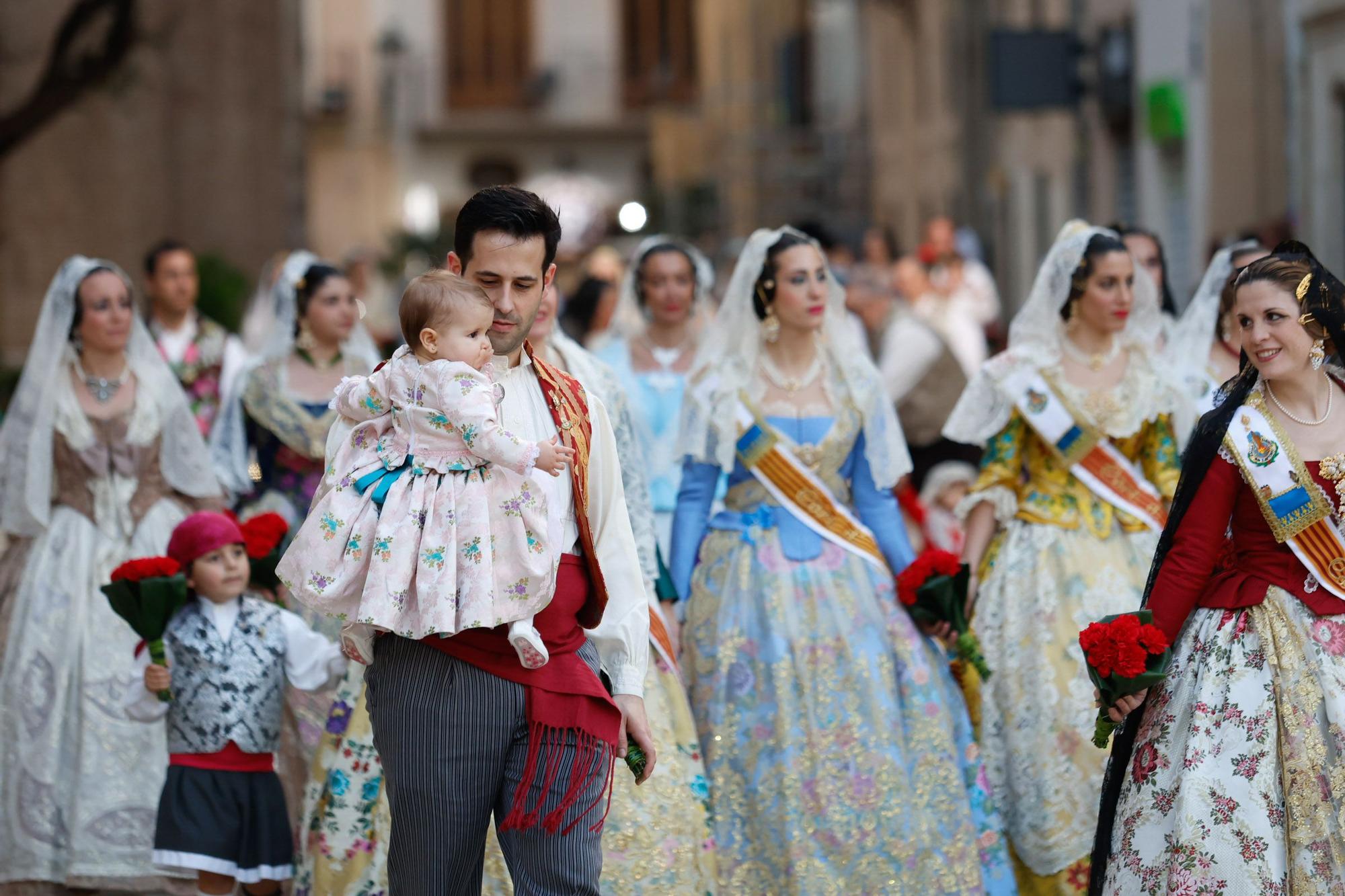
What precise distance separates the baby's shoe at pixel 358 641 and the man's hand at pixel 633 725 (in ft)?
1.72

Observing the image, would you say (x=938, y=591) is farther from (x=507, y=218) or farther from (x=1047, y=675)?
(x=507, y=218)

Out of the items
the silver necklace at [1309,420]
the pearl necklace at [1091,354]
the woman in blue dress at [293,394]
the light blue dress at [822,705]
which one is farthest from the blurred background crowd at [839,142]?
the woman in blue dress at [293,394]

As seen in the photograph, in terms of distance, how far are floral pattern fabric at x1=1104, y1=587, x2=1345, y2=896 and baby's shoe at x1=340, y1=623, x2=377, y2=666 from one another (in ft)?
6.53

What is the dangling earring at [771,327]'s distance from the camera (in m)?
6.37

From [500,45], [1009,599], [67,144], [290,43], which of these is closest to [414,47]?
[500,45]

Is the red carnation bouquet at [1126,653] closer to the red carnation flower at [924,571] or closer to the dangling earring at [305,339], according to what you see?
the red carnation flower at [924,571]

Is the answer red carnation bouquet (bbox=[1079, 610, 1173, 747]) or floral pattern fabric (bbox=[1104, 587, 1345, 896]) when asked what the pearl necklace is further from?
red carnation bouquet (bbox=[1079, 610, 1173, 747])

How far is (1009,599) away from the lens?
20.9ft

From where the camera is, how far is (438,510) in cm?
375

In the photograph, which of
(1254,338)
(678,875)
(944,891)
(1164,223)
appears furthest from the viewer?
(1164,223)

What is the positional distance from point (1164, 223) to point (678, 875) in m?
13.0

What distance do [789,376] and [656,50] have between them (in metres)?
38.0

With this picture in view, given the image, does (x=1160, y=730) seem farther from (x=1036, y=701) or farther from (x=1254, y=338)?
(x=1036, y=701)

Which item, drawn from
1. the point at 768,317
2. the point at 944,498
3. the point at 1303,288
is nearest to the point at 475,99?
the point at 944,498
